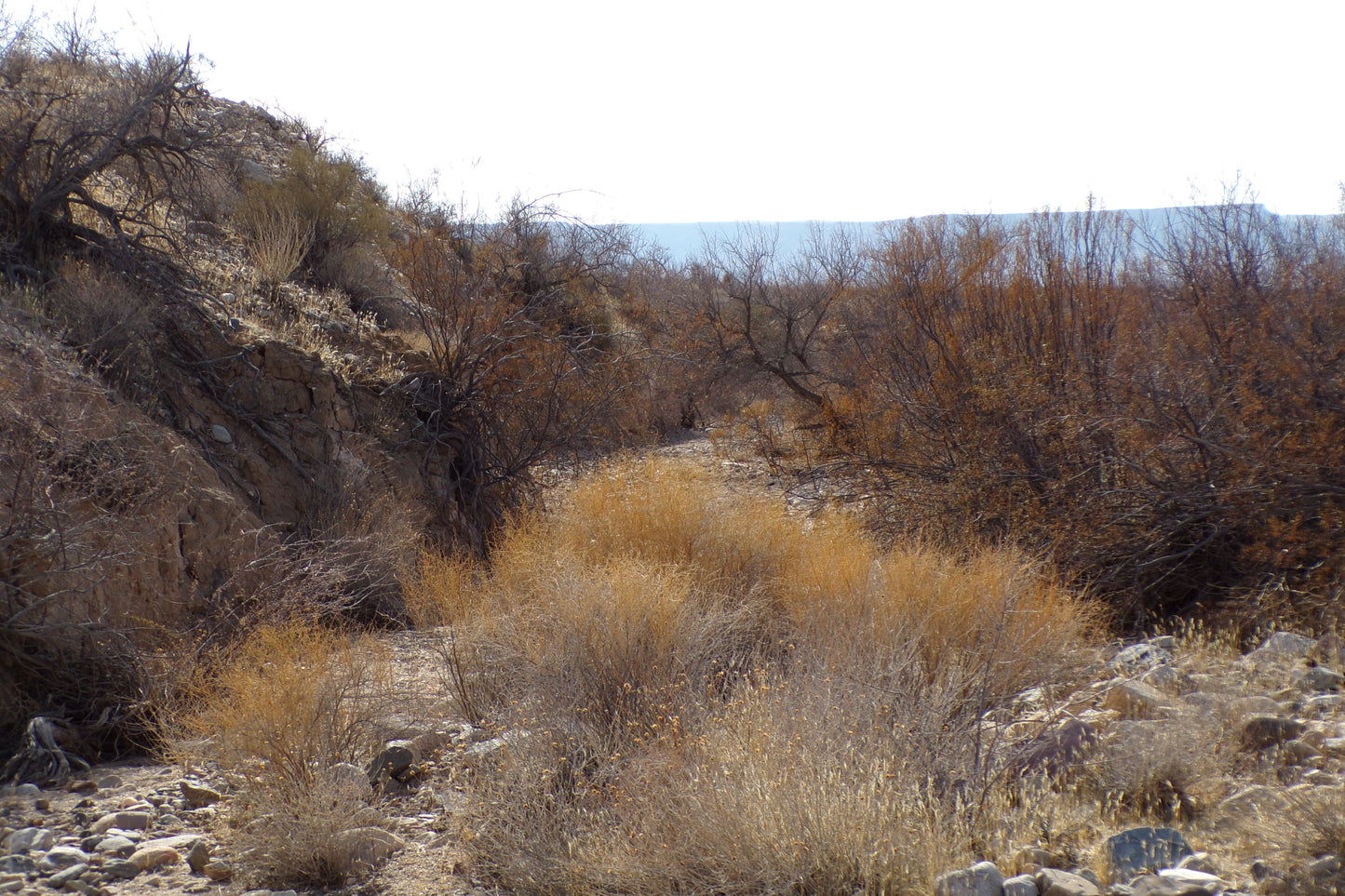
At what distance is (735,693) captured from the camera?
3.75m

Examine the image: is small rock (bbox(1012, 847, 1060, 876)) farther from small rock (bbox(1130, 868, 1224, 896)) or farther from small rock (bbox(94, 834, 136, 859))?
small rock (bbox(94, 834, 136, 859))

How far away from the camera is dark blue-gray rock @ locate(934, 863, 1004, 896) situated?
2.64 meters

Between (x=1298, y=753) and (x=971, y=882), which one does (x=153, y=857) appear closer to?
(x=971, y=882)

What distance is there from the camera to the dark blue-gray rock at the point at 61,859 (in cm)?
318

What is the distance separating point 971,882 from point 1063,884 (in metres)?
0.29

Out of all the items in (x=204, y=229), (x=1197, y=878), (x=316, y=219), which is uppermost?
(x=316, y=219)

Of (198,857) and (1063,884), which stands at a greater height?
(1063,884)

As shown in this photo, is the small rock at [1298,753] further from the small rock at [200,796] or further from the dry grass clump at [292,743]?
the small rock at [200,796]

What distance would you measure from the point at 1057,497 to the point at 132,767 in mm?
6350

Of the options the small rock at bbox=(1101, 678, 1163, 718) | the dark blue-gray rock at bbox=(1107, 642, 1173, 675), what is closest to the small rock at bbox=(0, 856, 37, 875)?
the small rock at bbox=(1101, 678, 1163, 718)

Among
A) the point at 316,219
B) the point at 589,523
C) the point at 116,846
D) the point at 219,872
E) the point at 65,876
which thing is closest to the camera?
the point at 65,876

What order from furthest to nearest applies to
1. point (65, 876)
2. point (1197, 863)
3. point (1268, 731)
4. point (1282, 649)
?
point (1282, 649) < point (1268, 731) < point (65, 876) < point (1197, 863)

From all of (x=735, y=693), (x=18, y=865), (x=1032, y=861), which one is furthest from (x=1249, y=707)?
(x=18, y=865)

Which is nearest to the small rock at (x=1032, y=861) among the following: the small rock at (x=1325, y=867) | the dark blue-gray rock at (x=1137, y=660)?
the small rock at (x=1325, y=867)
